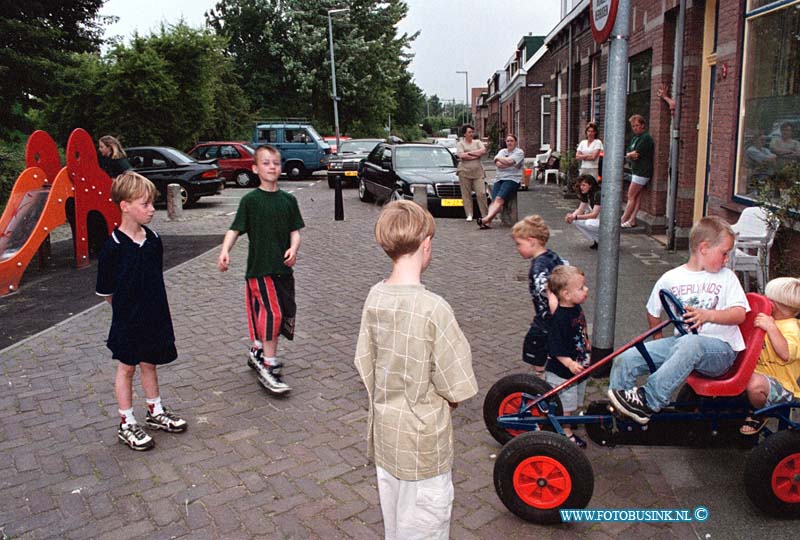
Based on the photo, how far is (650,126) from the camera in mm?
11773

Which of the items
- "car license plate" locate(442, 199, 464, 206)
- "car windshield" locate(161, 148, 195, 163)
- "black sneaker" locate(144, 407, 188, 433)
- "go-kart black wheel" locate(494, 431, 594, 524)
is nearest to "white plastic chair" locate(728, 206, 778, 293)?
"go-kart black wheel" locate(494, 431, 594, 524)

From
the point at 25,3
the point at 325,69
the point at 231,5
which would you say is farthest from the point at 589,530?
the point at 231,5

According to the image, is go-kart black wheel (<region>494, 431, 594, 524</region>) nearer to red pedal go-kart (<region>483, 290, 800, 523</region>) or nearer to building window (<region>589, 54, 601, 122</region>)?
A: red pedal go-kart (<region>483, 290, 800, 523</region>)

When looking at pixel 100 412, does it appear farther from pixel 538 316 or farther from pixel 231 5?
pixel 231 5

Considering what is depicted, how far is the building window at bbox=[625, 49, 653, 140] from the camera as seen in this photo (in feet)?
39.5

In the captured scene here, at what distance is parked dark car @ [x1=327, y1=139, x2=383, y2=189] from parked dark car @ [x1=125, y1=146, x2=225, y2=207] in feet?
14.5

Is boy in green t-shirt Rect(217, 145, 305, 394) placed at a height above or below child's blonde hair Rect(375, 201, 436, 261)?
below

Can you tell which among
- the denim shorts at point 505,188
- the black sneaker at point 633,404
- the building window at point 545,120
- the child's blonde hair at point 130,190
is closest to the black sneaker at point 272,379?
the child's blonde hair at point 130,190

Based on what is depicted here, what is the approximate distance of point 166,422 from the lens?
452cm

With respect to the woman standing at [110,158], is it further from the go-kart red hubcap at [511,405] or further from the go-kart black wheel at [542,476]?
the go-kart black wheel at [542,476]

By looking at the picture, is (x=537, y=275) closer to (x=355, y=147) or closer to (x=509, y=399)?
(x=509, y=399)

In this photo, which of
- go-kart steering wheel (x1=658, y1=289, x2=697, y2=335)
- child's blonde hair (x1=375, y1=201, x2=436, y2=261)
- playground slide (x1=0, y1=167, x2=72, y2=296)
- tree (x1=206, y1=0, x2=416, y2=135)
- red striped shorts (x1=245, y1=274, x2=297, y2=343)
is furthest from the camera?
tree (x1=206, y1=0, x2=416, y2=135)

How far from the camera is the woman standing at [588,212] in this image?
9.70 meters

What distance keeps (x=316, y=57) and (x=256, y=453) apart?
127 feet
